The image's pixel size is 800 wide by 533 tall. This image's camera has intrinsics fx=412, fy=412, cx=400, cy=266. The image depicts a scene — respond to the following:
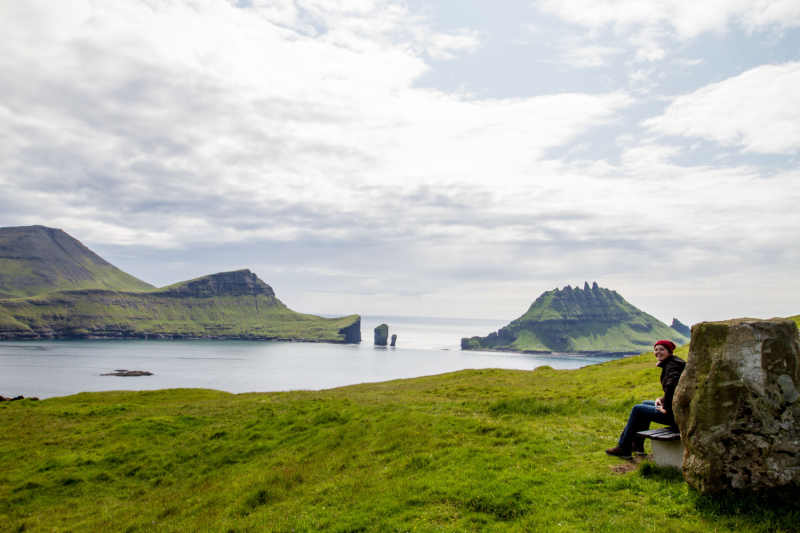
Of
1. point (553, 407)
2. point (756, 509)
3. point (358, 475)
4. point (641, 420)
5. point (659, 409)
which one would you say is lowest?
point (358, 475)

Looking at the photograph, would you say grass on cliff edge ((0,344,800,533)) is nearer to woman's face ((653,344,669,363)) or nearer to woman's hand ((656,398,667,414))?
woman's hand ((656,398,667,414))

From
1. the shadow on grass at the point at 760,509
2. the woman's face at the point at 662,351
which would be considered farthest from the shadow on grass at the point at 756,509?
the woman's face at the point at 662,351

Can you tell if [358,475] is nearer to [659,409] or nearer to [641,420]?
[641,420]

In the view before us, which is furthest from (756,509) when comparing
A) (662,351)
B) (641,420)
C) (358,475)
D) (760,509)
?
(358,475)

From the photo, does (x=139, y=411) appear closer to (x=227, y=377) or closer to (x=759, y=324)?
(x=759, y=324)

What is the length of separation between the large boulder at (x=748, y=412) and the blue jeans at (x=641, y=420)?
7.29 feet

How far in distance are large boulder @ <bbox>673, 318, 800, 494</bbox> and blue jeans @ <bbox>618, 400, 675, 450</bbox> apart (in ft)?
7.29

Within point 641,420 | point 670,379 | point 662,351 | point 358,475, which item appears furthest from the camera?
point 358,475

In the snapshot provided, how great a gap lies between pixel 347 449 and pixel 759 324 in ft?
58.7

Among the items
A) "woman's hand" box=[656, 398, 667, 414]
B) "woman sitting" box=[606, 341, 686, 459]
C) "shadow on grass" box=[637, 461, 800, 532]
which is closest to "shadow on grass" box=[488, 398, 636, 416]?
"woman sitting" box=[606, 341, 686, 459]

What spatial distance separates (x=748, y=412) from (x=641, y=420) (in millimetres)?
4340

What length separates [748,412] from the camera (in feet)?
33.7

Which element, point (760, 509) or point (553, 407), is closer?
point (760, 509)

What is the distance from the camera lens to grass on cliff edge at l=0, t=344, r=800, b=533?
11.7 metres
